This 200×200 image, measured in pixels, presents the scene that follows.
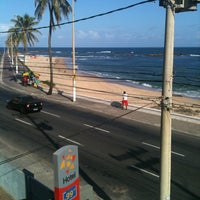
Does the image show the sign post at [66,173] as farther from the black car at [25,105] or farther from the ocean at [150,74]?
the black car at [25,105]

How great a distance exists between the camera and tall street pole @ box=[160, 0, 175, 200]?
720cm

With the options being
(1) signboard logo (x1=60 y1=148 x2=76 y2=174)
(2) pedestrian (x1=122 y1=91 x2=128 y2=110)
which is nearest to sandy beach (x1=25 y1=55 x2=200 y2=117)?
(2) pedestrian (x1=122 y1=91 x2=128 y2=110)

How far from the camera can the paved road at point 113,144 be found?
38.7ft

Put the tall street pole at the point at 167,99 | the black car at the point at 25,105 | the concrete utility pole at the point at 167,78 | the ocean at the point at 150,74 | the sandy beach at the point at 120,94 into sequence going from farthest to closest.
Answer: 1. the sandy beach at the point at 120,94
2. the ocean at the point at 150,74
3. the black car at the point at 25,105
4. the tall street pole at the point at 167,99
5. the concrete utility pole at the point at 167,78

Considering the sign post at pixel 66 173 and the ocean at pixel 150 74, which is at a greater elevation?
the sign post at pixel 66 173

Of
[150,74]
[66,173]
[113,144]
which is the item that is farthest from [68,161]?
[150,74]

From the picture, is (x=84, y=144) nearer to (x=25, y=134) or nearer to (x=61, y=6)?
(x=25, y=134)

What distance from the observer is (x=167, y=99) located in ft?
25.0

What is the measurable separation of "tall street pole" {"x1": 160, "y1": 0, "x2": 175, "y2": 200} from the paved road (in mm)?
3185

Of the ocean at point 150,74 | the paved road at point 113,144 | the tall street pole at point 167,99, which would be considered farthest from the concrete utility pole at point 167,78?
the ocean at point 150,74

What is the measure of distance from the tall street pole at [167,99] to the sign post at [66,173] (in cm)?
237

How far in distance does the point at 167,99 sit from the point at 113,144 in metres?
9.29

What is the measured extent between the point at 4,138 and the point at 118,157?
7.33 m

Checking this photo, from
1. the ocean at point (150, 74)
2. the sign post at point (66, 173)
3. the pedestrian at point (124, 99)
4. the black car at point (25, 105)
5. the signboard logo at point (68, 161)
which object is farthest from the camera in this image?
the pedestrian at point (124, 99)
